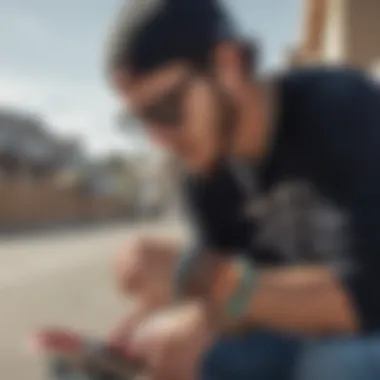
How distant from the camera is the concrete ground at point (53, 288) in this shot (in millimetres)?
835

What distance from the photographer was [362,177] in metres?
0.55

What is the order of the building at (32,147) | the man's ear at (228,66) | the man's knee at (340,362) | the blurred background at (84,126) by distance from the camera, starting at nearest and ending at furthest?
the man's knee at (340,362) < the man's ear at (228,66) < the blurred background at (84,126) < the building at (32,147)

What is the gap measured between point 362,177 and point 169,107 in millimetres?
157

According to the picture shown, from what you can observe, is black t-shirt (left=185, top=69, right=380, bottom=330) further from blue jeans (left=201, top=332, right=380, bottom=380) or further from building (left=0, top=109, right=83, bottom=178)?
building (left=0, top=109, right=83, bottom=178)

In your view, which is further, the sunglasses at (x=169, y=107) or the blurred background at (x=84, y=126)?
the blurred background at (x=84, y=126)

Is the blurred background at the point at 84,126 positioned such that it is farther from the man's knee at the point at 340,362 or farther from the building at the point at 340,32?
the man's knee at the point at 340,362

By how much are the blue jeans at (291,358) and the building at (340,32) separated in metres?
0.37

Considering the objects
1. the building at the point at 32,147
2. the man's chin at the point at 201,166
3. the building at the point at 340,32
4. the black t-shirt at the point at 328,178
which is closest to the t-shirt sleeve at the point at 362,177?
the black t-shirt at the point at 328,178

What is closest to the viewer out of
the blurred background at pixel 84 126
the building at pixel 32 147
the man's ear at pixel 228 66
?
the man's ear at pixel 228 66

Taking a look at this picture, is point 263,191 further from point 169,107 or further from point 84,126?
point 84,126

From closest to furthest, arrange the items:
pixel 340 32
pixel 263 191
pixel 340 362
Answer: pixel 340 362, pixel 263 191, pixel 340 32

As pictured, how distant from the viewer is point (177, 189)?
2.24 ft

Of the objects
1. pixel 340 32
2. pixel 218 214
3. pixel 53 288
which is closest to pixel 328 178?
pixel 218 214

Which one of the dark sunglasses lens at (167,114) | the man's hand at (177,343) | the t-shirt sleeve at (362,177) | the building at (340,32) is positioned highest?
the building at (340,32)
